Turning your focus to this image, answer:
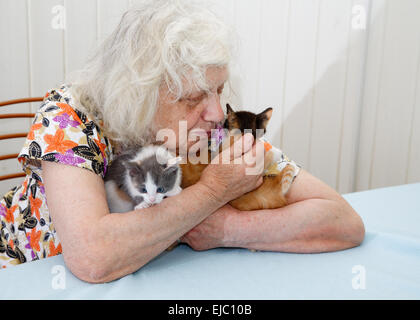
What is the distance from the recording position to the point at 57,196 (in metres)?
0.89

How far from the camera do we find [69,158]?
3.02 feet

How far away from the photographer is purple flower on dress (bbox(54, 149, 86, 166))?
0.91 metres

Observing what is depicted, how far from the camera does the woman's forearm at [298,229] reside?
1046mm

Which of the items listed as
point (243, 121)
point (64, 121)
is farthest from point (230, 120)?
point (64, 121)

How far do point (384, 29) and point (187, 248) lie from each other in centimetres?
196

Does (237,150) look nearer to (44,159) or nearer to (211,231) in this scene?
(211,231)

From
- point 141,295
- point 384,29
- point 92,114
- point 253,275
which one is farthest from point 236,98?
point 384,29

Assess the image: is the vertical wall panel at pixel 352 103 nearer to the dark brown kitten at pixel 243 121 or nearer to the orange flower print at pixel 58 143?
the dark brown kitten at pixel 243 121

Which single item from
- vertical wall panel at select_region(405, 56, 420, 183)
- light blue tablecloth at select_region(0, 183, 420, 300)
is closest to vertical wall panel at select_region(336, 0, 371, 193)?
vertical wall panel at select_region(405, 56, 420, 183)

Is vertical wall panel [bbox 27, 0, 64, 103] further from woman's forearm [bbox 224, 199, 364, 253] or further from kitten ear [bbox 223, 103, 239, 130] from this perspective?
woman's forearm [bbox 224, 199, 364, 253]

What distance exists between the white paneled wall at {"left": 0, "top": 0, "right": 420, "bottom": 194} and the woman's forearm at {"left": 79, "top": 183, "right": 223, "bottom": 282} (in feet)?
4.26

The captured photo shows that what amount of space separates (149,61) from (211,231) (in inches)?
19.1

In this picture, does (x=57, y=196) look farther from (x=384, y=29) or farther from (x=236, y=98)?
(x=384, y=29)
